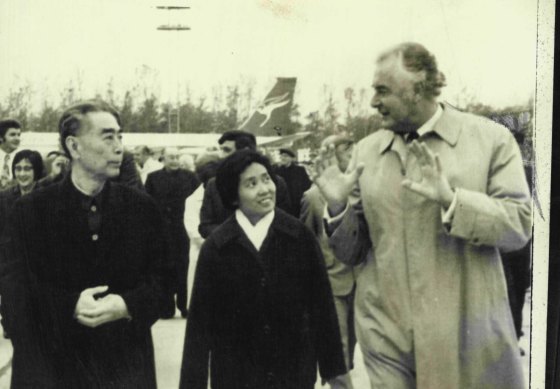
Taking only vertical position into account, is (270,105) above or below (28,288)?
above

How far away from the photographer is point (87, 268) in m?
3.47

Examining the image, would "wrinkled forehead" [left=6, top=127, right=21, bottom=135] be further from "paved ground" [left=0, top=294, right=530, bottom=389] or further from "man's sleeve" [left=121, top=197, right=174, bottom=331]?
"paved ground" [left=0, top=294, right=530, bottom=389]

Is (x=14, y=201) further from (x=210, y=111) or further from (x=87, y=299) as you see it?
(x=210, y=111)

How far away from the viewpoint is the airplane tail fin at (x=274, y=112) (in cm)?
354

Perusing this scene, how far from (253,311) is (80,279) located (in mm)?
800

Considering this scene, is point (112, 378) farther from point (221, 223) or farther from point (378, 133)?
point (378, 133)

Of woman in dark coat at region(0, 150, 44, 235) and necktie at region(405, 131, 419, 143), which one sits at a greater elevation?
necktie at region(405, 131, 419, 143)

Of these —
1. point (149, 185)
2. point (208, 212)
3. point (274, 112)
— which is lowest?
point (208, 212)

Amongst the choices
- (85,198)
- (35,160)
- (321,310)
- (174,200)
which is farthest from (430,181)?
(35,160)

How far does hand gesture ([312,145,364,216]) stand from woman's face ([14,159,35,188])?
1317mm

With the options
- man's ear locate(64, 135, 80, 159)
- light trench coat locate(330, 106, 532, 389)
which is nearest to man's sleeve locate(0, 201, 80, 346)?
man's ear locate(64, 135, 80, 159)

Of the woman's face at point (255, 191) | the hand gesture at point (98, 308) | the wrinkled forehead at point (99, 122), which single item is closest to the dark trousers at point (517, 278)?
the woman's face at point (255, 191)

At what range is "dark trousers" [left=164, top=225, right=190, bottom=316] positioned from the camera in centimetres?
353

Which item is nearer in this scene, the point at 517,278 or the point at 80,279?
the point at 80,279
